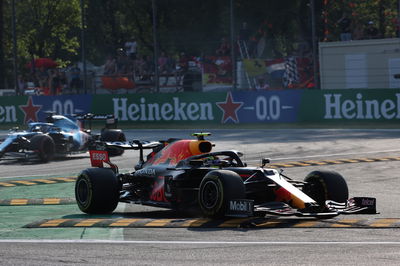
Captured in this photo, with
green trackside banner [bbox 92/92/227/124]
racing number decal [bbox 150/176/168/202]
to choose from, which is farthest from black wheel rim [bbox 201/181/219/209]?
green trackside banner [bbox 92/92/227/124]

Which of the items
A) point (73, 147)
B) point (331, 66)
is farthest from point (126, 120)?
point (73, 147)

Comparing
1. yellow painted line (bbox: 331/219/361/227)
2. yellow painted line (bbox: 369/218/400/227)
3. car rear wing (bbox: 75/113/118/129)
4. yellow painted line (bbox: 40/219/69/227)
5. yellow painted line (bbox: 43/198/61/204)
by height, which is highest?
car rear wing (bbox: 75/113/118/129)

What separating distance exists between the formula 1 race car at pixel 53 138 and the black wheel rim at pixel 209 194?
10.8 m

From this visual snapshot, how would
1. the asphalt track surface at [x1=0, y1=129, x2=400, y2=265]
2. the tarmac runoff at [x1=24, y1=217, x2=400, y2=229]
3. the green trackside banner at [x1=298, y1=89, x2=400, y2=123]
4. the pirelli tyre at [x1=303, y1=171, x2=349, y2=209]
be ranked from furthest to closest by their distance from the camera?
the green trackside banner at [x1=298, y1=89, x2=400, y2=123]
the pirelli tyre at [x1=303, y1=171, x2=349, y2=209]
the tarmac runoff at [x1=24, y1=217, x2=400, y2=229]
the asphalt track surface at [x1=0, y1=129, x2=400, y2=265]

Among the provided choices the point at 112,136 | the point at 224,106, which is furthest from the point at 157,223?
the point at 224,106

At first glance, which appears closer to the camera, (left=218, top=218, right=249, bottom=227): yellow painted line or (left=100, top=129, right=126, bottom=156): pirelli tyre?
(left=218, top=218, right=249, bottom=227): yellow painted line

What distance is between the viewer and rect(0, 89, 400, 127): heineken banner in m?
29.7

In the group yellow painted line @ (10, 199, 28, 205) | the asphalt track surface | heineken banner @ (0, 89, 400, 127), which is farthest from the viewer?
heineken banner @ (0, 89, 400, 127)

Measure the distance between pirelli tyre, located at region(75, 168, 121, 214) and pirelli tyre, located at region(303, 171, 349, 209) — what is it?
2507mm

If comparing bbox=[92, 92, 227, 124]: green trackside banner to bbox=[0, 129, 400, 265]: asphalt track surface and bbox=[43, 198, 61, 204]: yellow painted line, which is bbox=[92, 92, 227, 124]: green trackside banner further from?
bbox=[43, 198, 61, 204]: yellow painted line

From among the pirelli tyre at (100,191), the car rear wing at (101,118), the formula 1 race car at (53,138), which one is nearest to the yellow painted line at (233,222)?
the pirelli tyre at (100,191)

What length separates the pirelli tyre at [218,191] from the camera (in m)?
10.5

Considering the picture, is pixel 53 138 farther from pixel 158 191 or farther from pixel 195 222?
pixel 195 222

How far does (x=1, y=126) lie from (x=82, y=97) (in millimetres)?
3707
